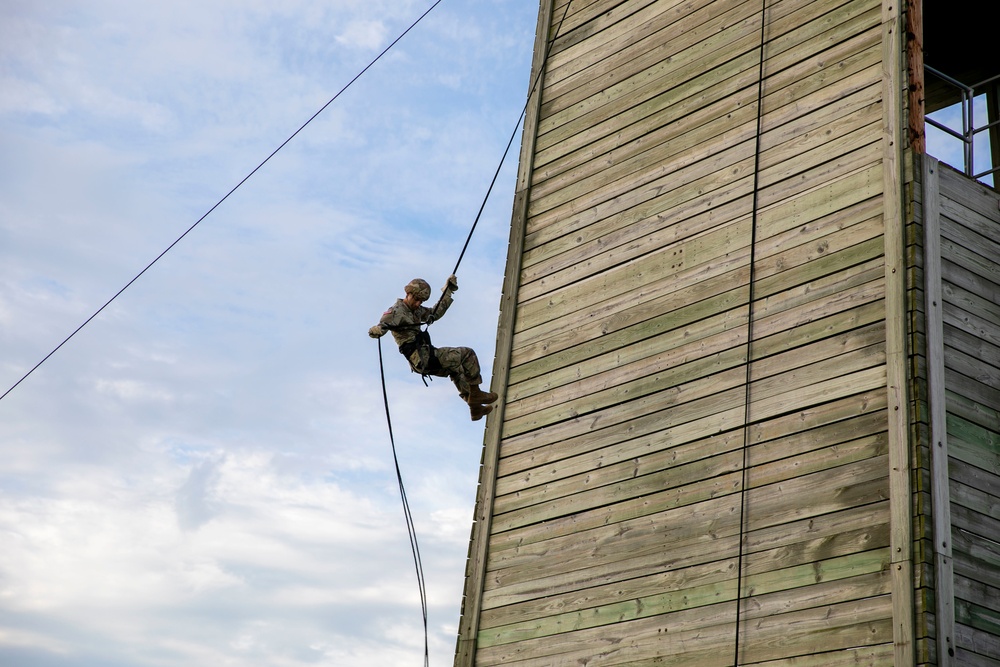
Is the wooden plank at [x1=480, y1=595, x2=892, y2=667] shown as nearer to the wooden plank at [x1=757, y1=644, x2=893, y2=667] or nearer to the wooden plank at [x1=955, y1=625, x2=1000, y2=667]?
the wooden plank at [x1=757, y1=644, x2=893, y2=667]

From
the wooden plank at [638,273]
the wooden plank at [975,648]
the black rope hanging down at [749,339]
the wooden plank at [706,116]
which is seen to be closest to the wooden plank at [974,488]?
the wooden plank at [975,648]

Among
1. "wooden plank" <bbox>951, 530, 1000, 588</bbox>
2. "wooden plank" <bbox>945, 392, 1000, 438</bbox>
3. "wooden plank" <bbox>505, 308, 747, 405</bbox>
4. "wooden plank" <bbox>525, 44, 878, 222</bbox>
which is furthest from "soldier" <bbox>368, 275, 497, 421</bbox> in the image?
"wooden plank" <bbox>951, 530, 1000, 588</bbox>


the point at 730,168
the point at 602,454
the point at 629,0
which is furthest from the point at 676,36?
the point at 602,454

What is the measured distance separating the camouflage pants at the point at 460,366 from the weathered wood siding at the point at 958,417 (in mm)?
3526

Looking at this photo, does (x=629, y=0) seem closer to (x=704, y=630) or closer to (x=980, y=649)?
(x=704, y=630)

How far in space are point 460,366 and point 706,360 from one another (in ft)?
6.48

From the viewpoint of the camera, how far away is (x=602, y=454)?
31.2ft

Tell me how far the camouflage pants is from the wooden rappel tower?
2.25ft

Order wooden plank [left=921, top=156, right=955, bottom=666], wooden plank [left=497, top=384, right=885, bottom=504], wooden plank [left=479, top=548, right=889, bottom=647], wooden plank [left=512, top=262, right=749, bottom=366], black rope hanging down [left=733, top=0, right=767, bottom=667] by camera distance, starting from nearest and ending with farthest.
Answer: wooden plank [left=921, top=156, right=955, bottom=666] → wooden plank [left=479, top=548, right=889, bottom=647] → wooden plank [left=497, top=384, right=885, bottom=504] → black rope hanging down [left=733, top=0, right=767, bottom=667] → wooden plank [left=512, top=262, right=749, bottom=366]

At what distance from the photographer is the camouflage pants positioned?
9.77m

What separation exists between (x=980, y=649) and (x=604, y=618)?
2685 millimetres

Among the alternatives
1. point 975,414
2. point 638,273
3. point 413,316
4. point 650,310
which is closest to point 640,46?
point 638,273

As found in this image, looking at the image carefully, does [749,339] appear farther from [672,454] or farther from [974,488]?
[974,488]

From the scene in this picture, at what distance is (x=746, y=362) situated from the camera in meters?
8.77
